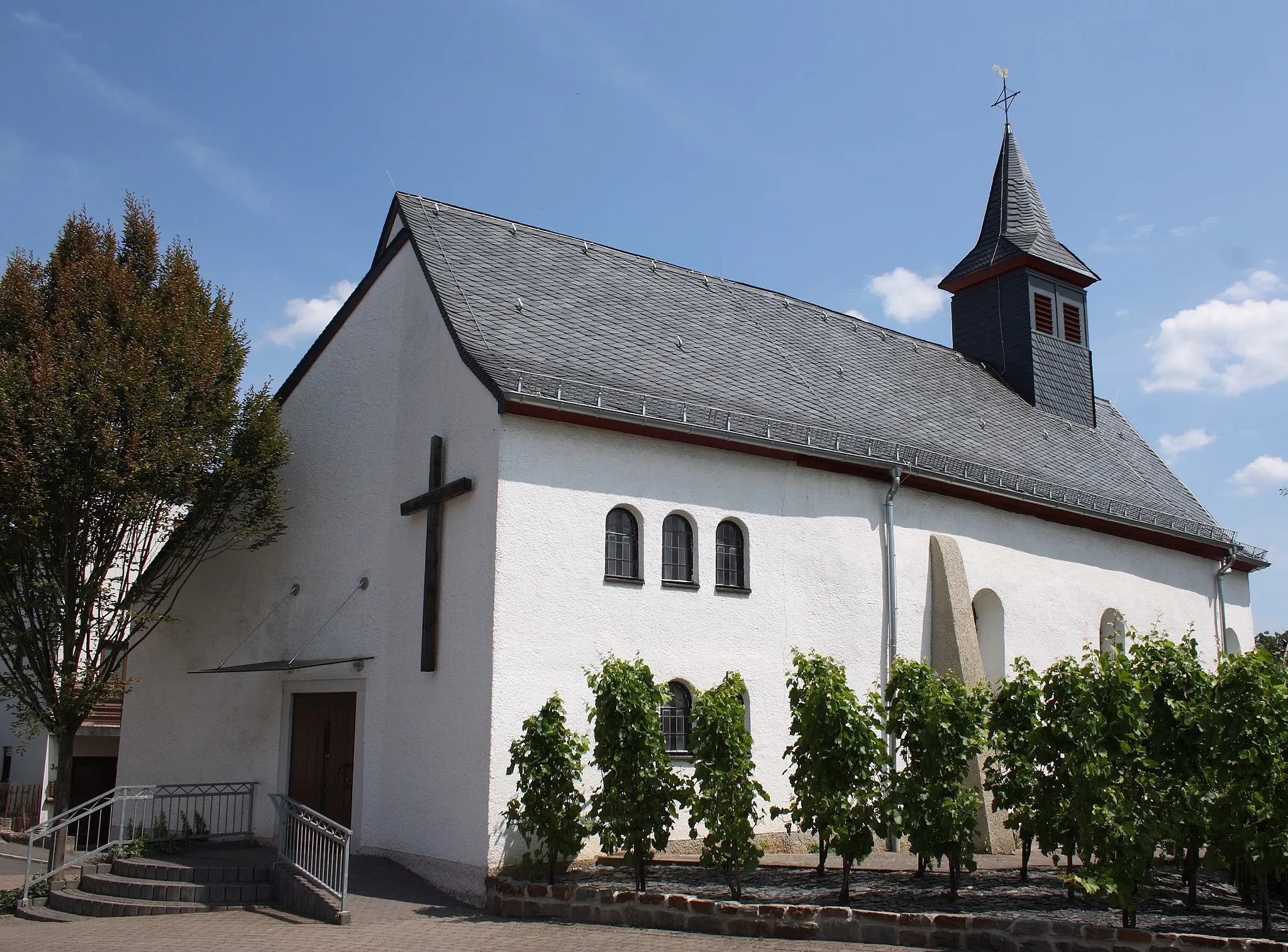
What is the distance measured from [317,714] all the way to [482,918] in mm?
5392

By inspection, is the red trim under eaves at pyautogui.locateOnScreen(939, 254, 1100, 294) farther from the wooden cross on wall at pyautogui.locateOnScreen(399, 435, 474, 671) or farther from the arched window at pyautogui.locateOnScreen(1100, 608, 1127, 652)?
the wooden cross on wall at pyautogui.locateOnScreen(399, 435, 474, 671)

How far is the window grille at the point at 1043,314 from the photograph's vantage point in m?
24.4

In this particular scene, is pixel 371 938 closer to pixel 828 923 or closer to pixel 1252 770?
pixel 828 923

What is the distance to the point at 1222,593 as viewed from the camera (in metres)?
21.8

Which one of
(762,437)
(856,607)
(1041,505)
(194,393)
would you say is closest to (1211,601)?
(1041,505)

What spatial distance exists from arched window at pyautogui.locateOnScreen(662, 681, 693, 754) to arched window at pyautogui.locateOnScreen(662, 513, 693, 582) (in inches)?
52.8

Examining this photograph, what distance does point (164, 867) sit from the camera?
12.5m

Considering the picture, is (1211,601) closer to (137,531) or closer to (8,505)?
(137,531)

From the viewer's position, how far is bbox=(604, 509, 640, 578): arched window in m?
13.2

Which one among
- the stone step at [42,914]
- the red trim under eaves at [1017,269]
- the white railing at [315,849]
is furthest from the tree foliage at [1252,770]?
the red trim under eaves at [1017,269]

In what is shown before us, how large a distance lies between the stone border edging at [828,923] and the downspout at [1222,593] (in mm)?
15225

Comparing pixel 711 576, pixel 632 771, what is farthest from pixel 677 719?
pixel 632 771

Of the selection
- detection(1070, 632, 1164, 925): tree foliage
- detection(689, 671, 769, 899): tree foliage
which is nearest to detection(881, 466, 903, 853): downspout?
detection(689, 671, 769, 899): tree foliage

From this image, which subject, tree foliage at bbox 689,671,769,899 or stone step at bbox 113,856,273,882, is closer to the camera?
tree foliage at bbox 689,671,769,899
